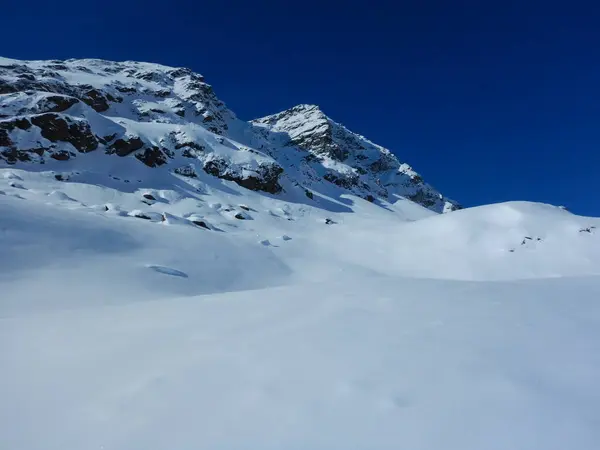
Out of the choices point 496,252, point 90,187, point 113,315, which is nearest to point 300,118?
point 90,187

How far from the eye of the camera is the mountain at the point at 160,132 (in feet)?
121

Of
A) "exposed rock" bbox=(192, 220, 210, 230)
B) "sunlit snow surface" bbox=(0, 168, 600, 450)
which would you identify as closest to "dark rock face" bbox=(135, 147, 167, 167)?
"exposed rock" bbox=(192, 220, 210, 230)

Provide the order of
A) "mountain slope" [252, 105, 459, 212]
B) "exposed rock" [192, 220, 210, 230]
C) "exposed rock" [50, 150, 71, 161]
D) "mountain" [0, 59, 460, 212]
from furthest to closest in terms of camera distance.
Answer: "mountain slope" [252, 105, 459, 212] → "mountain" [0, 59, 460, 212] → "exposed rock" [50, 150, 71, 161] → "exposed rock" [192, 220, 210, 230]

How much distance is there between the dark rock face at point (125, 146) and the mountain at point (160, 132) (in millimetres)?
113

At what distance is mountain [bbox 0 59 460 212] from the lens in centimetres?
3683

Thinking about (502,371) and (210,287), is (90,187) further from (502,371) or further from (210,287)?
(502,371)

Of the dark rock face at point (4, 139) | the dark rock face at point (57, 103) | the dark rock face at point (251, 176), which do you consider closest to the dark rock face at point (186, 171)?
the dark rock face at point (251, 176)

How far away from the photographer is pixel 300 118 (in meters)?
116

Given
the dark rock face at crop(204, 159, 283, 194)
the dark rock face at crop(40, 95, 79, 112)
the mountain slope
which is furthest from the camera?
the mountain slope

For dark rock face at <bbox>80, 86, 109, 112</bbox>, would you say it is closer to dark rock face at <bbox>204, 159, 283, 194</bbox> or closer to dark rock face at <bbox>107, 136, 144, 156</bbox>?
dark rock face at <bbox>107, 136, 144, 156</bbox>

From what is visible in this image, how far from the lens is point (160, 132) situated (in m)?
49.4

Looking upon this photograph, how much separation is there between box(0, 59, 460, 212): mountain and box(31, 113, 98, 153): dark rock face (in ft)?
0.31

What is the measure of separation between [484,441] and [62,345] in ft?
16.5

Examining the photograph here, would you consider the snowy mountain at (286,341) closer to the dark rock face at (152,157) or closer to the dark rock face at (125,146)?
the dark rock face at (152,157)
